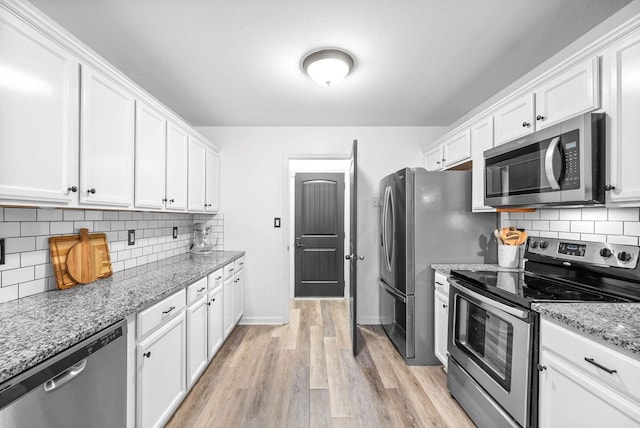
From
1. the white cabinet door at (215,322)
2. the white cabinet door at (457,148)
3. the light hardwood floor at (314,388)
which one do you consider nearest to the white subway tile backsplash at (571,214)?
the white cabinet door at (457,148)

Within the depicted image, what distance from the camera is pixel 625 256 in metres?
1.49

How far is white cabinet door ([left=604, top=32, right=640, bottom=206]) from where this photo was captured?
1231 millimetres

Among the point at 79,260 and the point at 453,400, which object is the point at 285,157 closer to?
the point at 79,260

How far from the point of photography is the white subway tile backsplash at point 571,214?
1.81 metres

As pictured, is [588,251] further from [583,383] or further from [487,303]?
[583,383]

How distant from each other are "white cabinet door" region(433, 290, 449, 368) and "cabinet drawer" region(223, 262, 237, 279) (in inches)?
75.5

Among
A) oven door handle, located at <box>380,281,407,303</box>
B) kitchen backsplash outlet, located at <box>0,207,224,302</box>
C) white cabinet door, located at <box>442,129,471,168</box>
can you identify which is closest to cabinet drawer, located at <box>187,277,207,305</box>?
kitchen backsplash outlet, located at <box>0,207,224,302</box>

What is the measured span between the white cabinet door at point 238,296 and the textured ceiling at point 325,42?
6.10 feet

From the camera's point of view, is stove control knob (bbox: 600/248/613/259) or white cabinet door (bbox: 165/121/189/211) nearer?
stove control knob (bbox: 600/248/613/259)

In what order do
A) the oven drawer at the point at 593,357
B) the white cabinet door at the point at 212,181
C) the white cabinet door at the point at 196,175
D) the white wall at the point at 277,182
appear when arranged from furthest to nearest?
1. the white wall at the point at 277,182
2. the white cabinet door at the point at 212,181
3. the white cabinet door at the point at 196,175
4. the oven drawer at the point at 593,357

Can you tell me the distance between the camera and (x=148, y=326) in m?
1.48

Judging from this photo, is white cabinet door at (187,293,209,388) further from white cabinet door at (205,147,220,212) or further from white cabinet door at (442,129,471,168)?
white cabinet door at (442,129,471,168)

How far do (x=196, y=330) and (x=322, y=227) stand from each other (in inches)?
101

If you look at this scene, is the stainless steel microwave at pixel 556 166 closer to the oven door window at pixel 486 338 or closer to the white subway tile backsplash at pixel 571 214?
the white subway tile backsplash at pixel 571 214
